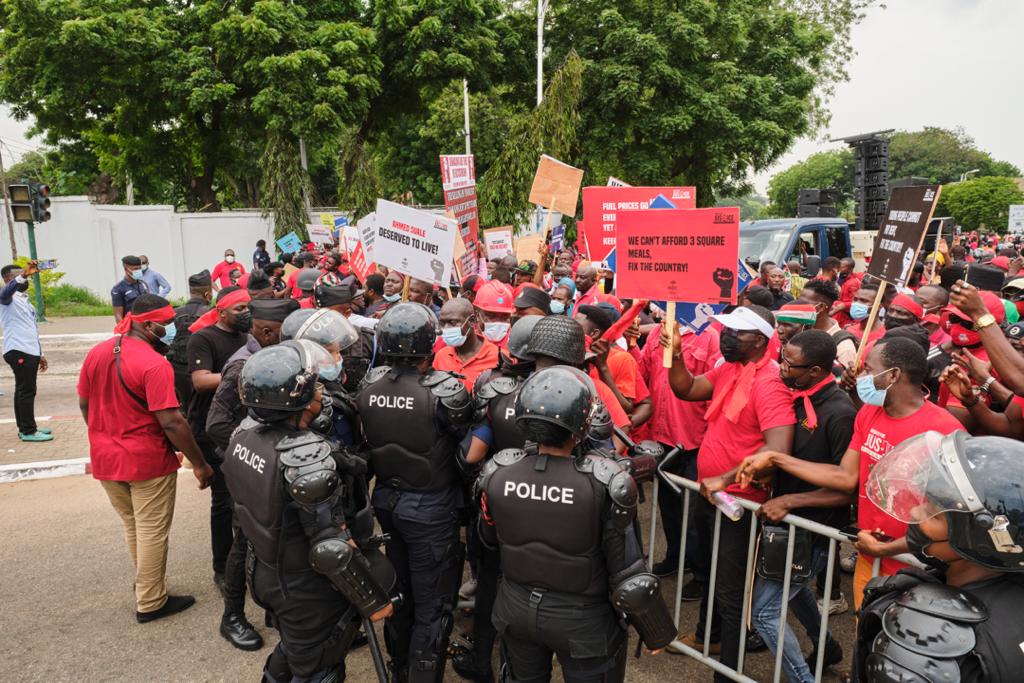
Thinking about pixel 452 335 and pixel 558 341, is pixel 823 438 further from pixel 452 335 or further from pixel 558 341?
pixel 452 335

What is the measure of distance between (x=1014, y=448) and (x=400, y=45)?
83.8 ft

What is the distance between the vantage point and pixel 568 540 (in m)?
2.65

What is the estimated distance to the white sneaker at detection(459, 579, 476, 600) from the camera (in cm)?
502

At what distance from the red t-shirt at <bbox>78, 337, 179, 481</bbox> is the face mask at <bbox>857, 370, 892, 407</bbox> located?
3.84m

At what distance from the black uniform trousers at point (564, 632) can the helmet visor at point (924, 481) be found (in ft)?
3.71

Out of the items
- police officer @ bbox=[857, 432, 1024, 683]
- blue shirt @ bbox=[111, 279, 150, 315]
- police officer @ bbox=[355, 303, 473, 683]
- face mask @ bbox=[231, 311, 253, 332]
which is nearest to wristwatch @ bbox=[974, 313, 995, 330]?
police officer @ bbox=[857, 432, 1024, 683]

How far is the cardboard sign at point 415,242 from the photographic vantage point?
650 centimetres

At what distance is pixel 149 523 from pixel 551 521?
3178mm

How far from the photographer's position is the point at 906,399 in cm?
314

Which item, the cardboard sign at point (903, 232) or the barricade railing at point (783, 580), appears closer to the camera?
the barricade railing at point (783, 580)

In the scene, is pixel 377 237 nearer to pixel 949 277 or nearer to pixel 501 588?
pixel 501 588

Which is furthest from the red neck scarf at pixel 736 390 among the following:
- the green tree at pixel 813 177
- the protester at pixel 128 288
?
the green tree at pixel 813 177

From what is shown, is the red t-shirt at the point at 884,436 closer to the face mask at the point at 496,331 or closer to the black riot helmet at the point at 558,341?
the black riot helmet at the point at 558,341

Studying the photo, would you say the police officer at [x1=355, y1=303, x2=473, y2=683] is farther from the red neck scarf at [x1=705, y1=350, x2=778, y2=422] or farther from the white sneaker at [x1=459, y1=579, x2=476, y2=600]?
the red neck scarf at [x1=705, y1=350, x2=778, y2=422]
